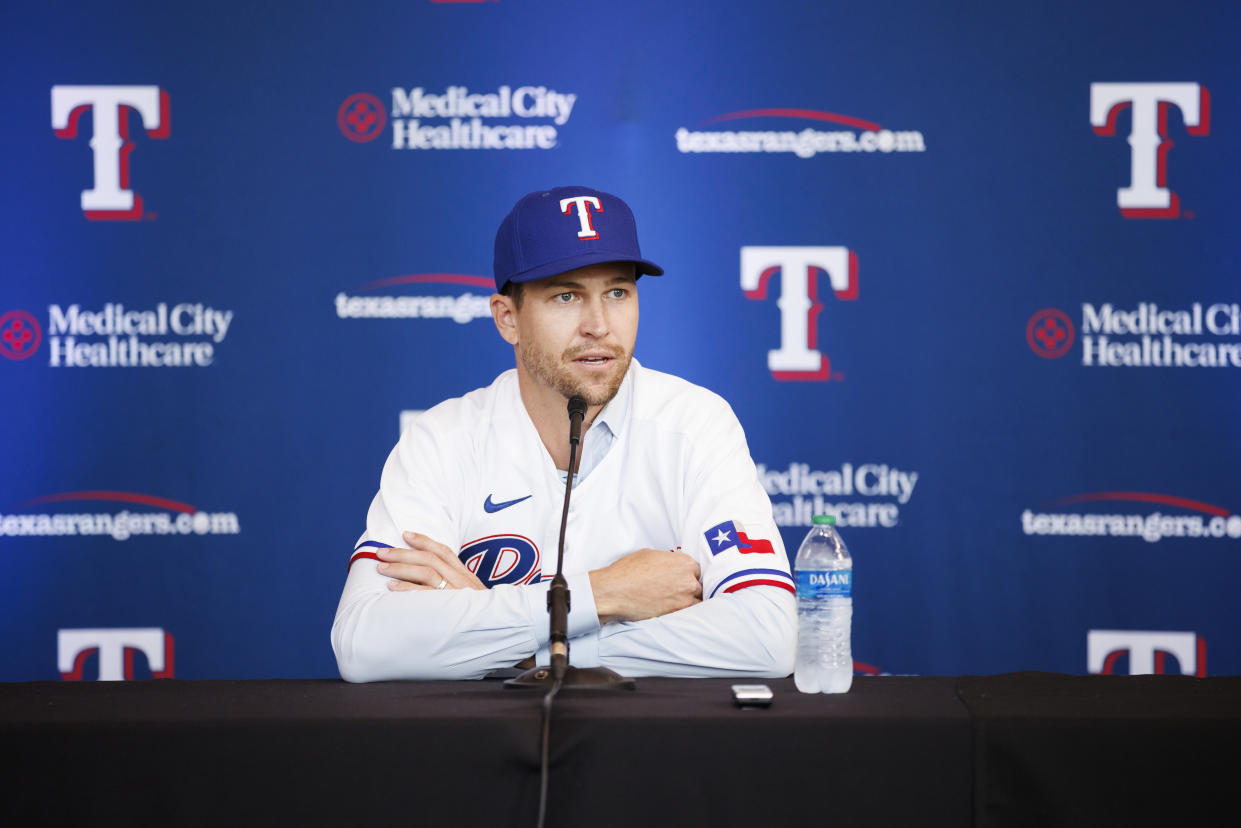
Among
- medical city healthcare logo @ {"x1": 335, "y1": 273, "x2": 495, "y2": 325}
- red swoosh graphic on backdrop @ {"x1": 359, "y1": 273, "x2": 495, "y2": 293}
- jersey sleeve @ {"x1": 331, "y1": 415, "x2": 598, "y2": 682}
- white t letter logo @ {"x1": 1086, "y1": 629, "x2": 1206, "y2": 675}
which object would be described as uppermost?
red swoosh graphic on backdrop @ {"x1": 359, "y1": 273, "x2": 495, "y2": 293}

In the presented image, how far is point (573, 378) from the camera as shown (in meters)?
2.06

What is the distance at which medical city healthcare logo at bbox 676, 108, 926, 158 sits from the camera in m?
3.24

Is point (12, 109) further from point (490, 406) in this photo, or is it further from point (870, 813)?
point (870, 813)

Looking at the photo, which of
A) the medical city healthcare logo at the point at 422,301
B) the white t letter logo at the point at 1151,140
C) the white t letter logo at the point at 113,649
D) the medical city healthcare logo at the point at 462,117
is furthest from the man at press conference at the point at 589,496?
the white t letter logo at the point at 1151,140

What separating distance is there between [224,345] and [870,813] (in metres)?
2.60

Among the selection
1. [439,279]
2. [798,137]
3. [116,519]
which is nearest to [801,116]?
[798,137]

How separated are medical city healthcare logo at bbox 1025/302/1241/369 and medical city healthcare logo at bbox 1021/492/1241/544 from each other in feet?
1.31

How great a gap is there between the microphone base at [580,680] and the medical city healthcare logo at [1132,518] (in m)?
2.09

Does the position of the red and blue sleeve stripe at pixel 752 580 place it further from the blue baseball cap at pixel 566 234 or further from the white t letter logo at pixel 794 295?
the white t letter logo at pixel 794 295

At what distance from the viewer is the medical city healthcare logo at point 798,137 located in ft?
10.6

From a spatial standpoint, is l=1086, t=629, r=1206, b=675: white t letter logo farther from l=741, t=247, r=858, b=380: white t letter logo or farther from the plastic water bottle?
the plastic water bottle

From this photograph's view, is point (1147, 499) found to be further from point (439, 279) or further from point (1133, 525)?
point (439, 279)

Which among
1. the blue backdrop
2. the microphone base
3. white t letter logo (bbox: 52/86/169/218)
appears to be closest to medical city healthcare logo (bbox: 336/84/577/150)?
the blue backdrop

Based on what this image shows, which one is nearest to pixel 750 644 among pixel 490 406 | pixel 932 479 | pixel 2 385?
pixel 490 406
